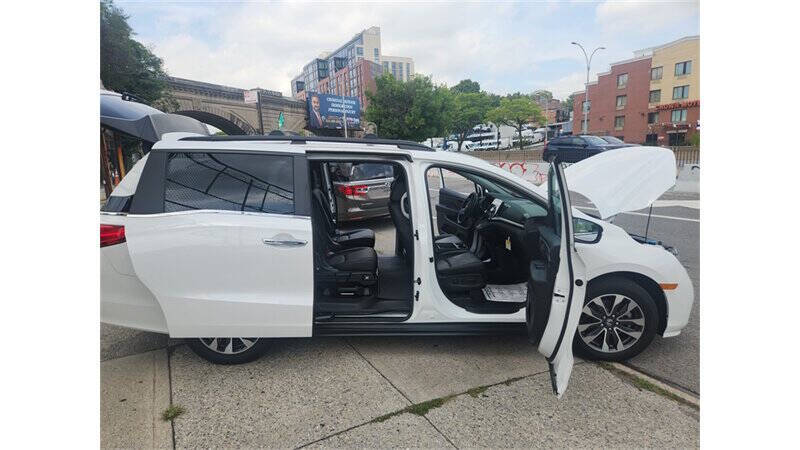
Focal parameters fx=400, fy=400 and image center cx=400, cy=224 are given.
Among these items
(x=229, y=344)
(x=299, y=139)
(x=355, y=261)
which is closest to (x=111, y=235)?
(x=229, y=344)

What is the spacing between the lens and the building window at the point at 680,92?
39.1m

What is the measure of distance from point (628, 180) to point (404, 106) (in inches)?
1387

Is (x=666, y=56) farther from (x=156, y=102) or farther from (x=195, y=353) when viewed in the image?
(x=195, y=353)

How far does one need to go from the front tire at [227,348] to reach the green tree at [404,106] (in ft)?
113

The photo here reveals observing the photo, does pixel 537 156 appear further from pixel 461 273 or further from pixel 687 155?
pixel 461 273

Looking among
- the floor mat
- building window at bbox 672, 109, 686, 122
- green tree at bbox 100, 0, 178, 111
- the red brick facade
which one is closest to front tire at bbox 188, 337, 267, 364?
the floor mat

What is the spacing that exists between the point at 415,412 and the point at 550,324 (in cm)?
97

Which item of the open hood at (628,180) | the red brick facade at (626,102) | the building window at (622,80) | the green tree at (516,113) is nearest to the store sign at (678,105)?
the red brick facade at (626,102)

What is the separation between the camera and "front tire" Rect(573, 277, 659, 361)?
2832 mm

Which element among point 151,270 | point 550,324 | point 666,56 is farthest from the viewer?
point 666,56

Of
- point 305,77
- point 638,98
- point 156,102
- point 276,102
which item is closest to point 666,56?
point 638,98

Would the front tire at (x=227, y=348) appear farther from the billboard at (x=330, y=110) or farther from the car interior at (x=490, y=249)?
the billboard at (x=330, y=110)

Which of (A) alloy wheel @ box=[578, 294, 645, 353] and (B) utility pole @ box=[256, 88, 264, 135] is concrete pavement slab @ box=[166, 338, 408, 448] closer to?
(A) alloy wheel @ box=[578, 294, 645, 353]

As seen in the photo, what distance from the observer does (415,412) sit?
245 centimetres
